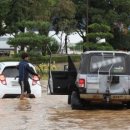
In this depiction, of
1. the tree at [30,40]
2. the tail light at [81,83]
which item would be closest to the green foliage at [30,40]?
the tree at [30,40]

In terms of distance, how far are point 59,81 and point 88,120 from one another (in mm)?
3337

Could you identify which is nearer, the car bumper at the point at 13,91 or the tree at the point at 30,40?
the car bumper at the point at 13,91

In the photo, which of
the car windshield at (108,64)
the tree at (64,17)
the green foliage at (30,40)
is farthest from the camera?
the tree at (64,17)

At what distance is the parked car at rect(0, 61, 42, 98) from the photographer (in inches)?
751

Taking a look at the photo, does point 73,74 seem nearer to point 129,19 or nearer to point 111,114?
point 111,114

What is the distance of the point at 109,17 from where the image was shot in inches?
2591

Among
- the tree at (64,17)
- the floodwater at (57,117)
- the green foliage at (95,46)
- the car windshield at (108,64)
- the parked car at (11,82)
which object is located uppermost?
the tree at (64,17)

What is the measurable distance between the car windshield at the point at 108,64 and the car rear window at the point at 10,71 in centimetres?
495

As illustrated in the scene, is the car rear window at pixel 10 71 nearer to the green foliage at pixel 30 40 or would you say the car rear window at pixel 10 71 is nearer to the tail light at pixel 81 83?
the tail light at pixel 81 83

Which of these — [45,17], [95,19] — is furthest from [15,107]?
[95,19]

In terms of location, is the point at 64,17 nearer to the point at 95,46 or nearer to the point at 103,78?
the point at 95,46

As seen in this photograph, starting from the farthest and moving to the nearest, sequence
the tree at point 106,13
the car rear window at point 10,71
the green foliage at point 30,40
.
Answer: the tree at point 106,13 < the green foliage at point 30,40 < the car rear window at point 10,71

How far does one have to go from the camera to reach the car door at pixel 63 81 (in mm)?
15805

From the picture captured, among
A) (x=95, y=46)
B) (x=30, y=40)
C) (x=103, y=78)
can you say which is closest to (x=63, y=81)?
(x=103, y=78)
